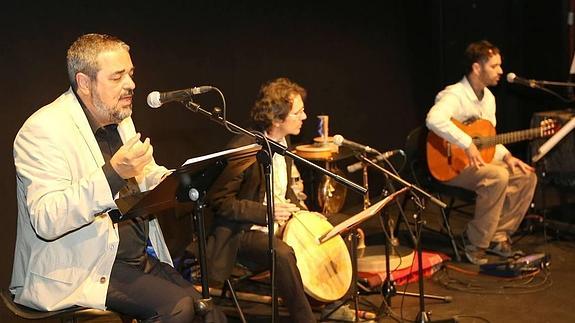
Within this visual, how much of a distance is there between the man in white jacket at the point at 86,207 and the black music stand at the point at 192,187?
0.33 feet

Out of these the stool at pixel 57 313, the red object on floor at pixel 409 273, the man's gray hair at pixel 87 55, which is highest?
the man's gray hair at pixel 87 55

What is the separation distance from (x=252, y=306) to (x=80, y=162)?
74.3 inches

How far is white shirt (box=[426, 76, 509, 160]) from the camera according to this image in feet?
17.8

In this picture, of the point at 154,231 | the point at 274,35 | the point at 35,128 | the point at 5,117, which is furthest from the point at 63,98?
the point at 274,35

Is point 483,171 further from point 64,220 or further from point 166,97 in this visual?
point 64,220

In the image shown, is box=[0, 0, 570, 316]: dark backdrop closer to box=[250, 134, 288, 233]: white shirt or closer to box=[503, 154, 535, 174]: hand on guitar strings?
box=[250, 134, 288, 233]: white shirt

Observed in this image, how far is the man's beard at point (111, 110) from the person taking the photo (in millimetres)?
3414

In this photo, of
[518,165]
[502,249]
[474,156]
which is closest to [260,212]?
[474,156]

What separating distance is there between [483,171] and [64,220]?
3.29 m

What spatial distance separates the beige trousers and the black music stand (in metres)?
2.63

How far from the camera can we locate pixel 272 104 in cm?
443

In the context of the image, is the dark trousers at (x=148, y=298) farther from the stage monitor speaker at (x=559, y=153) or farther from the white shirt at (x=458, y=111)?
the stage monitor speaker at (x=559, y=153)

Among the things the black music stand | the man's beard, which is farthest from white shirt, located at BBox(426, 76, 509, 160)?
the man's beard

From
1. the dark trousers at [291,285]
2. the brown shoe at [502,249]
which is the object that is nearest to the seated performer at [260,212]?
the dark trousers at [291,285]
